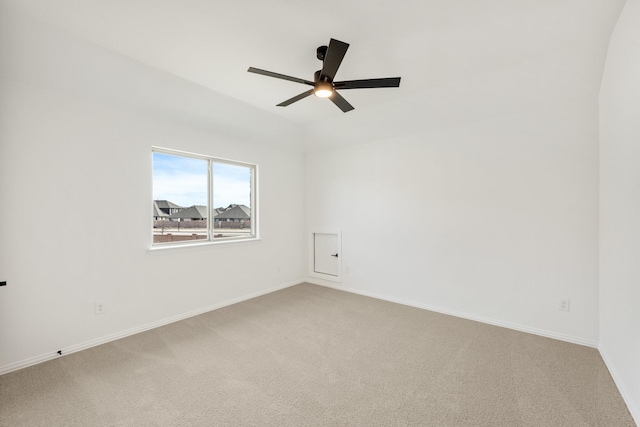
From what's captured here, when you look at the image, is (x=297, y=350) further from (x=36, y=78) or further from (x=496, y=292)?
(x=36, y=78)

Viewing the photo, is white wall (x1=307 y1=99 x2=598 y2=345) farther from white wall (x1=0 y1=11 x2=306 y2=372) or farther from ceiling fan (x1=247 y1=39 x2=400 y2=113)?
white wall (x1=0 y1=11 x2=306 y2=372)

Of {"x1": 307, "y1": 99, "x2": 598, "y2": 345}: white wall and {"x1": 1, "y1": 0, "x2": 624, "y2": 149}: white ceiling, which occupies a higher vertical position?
{"x1": 1, "y1": 0, "x2": 624, "y2": 149}: white ceiling

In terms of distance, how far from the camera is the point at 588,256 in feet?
8.61

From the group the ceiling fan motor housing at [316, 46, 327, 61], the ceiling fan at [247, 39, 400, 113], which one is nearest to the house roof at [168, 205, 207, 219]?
the ceiling fan at [247, 39, 400, 113]

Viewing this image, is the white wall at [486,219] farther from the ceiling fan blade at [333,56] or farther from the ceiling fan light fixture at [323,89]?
A: the ceiling fan blade at [333,56]

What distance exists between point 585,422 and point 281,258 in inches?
147

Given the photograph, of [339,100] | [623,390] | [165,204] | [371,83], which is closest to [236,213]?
[165,204]

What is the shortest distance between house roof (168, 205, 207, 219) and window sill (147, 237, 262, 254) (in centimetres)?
37

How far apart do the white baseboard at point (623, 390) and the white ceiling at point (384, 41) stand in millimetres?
2355

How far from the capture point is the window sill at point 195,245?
3104 millimetres

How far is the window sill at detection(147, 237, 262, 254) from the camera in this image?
3.10m

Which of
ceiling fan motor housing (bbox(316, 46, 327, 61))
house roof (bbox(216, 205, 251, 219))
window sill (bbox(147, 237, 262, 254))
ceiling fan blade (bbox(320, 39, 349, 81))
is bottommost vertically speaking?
window sill (bbox(147, 237, 262, 254))

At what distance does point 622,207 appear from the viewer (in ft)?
6.42

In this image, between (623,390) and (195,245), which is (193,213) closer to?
(195,245)
